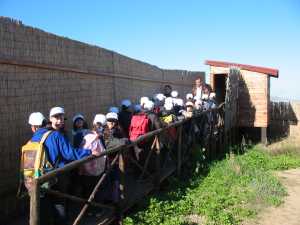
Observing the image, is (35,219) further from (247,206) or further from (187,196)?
(247,206)

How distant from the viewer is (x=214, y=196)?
8.41m

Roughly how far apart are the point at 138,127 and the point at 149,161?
86cm

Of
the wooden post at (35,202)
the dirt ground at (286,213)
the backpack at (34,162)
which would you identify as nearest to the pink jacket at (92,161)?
the backpack at (34,162)

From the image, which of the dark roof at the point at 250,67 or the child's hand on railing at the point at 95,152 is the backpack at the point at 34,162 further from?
the dark roof at the point at 250,67

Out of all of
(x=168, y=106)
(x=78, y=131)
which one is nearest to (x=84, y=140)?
(x=78, y=131)

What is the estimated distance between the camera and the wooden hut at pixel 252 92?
15.5m

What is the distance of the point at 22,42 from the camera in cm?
591

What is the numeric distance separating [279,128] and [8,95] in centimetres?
1489

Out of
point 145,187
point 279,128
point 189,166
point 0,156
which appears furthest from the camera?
point 279,128

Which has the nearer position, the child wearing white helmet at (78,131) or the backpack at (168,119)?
the child wearing white helmet at (78,131)

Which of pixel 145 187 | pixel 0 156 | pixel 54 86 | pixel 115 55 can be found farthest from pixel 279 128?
pixel 0 156

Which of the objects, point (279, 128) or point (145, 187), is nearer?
point (145, 187)

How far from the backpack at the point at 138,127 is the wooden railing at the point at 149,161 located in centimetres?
15

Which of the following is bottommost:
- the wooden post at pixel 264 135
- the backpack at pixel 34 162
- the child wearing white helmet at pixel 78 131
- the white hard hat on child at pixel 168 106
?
the wooden post at pixel 264 135
